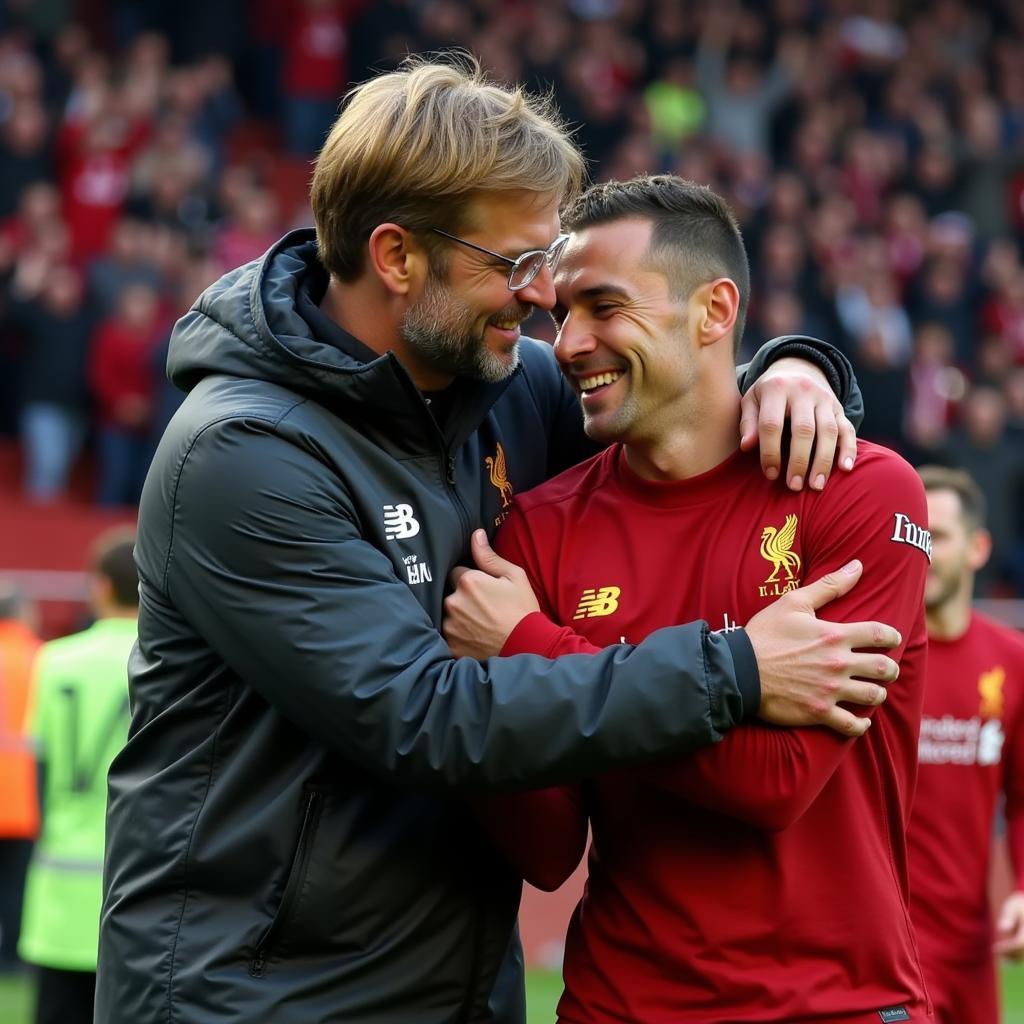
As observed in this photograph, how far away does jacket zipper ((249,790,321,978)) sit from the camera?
3.26m

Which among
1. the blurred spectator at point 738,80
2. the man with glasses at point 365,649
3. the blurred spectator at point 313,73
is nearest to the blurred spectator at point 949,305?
the blurred spectator at point 738,80

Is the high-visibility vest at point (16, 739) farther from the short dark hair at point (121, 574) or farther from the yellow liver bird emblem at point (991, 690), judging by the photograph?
the yellow liver bird emblem at point (991, 690)

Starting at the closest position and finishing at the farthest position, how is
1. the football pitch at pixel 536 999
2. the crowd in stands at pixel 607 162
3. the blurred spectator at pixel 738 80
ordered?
the football pitch at pixel 536 999
the crowd in stands at pixel 607 162
the blurred spectator at pixel 738 80

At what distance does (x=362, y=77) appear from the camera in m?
16.3

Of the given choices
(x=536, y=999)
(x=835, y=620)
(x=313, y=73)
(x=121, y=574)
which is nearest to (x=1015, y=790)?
(x=835, y=620)

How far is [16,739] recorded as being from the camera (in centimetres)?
894

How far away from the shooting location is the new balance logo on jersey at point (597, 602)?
3.49 meters

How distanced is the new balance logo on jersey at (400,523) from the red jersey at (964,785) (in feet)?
8.72

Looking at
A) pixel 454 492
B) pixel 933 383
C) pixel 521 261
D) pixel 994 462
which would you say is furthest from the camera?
pixel 933 383

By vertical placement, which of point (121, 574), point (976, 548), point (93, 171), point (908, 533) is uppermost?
point (908, 533)

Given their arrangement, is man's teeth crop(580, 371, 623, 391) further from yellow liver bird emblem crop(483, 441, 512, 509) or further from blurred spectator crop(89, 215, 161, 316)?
blurred spectator crop(89, 215, 161, 316)

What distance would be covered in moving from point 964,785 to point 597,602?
8.30 feet

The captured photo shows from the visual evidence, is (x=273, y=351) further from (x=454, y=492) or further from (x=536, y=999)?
(x=536, y=999)

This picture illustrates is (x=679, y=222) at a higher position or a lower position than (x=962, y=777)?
higher
